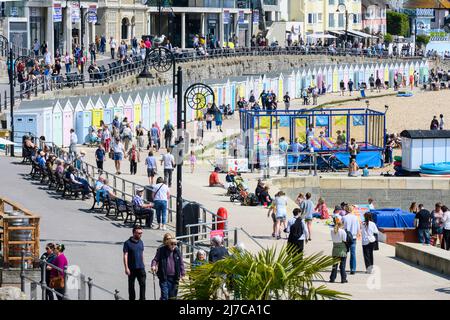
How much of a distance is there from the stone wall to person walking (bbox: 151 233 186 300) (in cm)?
3043

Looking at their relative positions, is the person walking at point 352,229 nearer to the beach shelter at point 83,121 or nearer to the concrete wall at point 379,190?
the concrete wall at point 379,190

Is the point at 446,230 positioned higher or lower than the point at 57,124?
lower

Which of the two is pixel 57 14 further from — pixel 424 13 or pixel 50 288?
pixel 424 13

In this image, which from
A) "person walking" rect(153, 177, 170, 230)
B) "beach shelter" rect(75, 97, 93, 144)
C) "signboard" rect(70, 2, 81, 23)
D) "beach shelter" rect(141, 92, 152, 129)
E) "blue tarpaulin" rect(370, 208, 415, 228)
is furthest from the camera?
"signboard" rect(70, 2, 81, 23)

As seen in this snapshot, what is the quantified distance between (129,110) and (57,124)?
6.73 m

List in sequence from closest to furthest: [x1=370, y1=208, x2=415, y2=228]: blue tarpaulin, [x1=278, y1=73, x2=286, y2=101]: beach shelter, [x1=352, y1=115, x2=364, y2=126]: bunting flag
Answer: [x1=370, y1=208, x2=415, y2=228]: blue tarpaulin
[x1=352, y1=115, x2=364, y2=126]: bunting flag
[x1=278, y1=73, x2=286, y2=101]: beach shelter

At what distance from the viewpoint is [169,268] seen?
58.2 feet

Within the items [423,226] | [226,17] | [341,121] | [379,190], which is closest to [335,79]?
[226,17]

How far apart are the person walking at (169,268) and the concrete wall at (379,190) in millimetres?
20564

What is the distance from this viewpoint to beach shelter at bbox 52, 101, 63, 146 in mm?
41312

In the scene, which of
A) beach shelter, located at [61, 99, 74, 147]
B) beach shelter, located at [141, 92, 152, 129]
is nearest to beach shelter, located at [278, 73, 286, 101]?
beach shelter, located at [141, 92, 152, 129]

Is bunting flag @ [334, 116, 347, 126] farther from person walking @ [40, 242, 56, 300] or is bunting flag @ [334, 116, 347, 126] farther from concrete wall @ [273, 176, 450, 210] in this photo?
person walking @ [40, 242, 56, 300]
